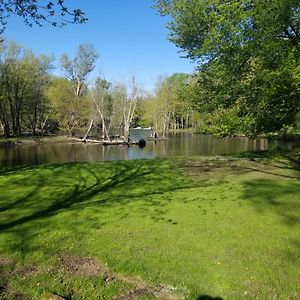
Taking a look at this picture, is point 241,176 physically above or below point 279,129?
below

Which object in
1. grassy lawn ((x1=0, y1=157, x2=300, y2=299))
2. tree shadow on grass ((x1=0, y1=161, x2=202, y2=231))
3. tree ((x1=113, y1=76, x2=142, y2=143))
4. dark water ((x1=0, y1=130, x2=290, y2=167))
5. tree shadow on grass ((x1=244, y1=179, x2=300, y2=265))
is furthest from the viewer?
tree ((x1=113, y1=76, x2=142, y2=143))

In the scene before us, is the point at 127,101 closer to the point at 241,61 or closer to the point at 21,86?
the point at 21,86

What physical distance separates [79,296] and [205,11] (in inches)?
880

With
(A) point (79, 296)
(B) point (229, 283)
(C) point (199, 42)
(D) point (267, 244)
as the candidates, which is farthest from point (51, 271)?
(C) point (199, 42)

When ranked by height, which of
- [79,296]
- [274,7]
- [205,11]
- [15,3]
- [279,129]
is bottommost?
[79,296]

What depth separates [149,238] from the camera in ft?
27.4

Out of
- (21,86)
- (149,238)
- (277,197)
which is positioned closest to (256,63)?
(277,197)

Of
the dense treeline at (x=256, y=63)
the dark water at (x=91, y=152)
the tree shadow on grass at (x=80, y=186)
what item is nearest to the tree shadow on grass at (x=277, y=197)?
the tree shadow on grass at (x=80, y=186)

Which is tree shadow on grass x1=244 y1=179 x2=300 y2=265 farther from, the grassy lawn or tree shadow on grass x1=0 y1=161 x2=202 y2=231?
tree shadow on grass x1=0 y1=161 x2=202 y2=231

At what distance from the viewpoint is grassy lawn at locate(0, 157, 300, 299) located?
6.38 m

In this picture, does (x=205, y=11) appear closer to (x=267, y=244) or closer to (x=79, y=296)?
(x=267, y=244)

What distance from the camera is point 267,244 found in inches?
316

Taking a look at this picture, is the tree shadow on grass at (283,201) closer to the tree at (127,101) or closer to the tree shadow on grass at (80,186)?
the tree shadow on grass at (80,186)

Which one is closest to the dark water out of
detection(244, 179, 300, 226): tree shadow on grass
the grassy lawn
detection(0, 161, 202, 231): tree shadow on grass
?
detection(0, 161, 202, 231): tree shadow on grass
